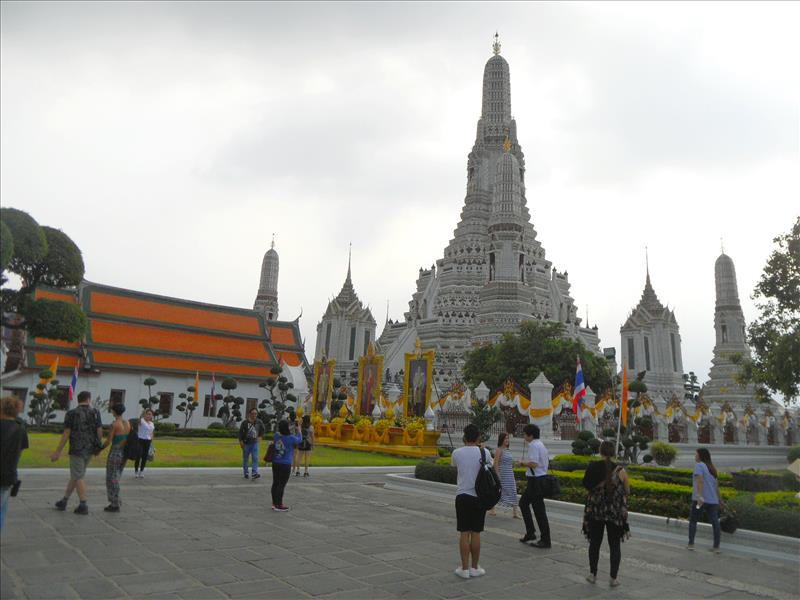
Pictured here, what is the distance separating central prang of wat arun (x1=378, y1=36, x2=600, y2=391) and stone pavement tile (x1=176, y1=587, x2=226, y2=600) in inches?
1673

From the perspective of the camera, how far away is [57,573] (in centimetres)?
520

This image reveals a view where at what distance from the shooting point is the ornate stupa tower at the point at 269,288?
77.2m

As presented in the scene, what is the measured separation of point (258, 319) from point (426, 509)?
106 ft

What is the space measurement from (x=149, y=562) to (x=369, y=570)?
2.23 meters

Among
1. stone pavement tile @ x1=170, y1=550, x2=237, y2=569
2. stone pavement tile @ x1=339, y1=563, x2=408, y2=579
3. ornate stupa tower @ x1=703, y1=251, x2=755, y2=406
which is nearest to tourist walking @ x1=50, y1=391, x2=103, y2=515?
stone pavement tile @ x1=170, y1=550, x2=237, y2=569

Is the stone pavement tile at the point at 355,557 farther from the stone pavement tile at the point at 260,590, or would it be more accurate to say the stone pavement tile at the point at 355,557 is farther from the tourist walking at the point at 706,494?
the tourist walking at the point at 706,494

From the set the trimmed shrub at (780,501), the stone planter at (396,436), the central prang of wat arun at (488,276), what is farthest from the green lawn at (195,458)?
the central prang of wat arun at (488,276)

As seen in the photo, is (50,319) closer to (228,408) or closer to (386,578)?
(228,408)

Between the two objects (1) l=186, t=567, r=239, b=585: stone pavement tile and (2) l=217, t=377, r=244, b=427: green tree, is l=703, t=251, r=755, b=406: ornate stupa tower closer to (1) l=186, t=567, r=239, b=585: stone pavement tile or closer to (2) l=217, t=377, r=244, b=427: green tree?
(2) l=217, t=377, r=244, b=427: green tree

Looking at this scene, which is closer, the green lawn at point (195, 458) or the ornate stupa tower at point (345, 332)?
the green lawn at point (195, 458)

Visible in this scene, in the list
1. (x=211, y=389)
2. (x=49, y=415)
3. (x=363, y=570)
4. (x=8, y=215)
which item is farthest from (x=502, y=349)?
(x=363, y=570)

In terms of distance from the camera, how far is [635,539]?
28.1 ft

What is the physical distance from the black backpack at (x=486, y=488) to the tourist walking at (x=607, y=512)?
3.55 feet

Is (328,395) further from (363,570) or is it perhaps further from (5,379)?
(363,570)
